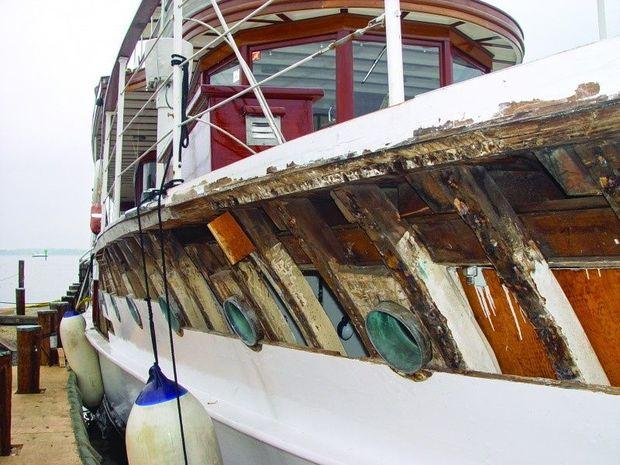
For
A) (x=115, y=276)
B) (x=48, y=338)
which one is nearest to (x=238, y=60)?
(x=115, y=276)

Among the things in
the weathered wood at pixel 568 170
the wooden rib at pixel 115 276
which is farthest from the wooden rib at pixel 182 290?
the weathered wood at pixel 568 170

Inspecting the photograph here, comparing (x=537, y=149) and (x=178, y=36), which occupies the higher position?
(x=178, y=36)

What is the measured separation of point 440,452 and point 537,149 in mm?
1227

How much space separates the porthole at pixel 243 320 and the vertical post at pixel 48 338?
7057 millimetres

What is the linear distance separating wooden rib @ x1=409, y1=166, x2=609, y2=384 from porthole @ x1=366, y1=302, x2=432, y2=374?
1.35ft

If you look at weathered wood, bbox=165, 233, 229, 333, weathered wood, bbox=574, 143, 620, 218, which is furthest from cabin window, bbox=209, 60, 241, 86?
weathered wood, bbox=574, 143, 620, 218

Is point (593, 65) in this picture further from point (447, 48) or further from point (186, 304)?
point (447, 48)

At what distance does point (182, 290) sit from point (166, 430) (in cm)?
99

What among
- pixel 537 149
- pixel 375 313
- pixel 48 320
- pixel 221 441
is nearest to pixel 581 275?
pixel 537 149

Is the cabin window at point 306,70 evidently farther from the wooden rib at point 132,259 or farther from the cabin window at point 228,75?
the wooden rib at point 132,259

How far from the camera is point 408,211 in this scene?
2.12 metres

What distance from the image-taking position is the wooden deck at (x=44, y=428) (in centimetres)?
471

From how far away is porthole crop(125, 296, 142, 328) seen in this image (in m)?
5.17

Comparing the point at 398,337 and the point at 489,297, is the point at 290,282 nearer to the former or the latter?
the point at 398,337
